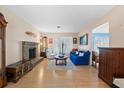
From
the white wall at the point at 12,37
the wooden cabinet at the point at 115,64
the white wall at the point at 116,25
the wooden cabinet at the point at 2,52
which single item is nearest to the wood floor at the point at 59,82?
the wooden cabinet at the point at 2,52

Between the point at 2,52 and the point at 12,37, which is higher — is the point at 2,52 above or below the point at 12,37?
below

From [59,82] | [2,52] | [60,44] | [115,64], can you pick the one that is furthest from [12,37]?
[60,44]

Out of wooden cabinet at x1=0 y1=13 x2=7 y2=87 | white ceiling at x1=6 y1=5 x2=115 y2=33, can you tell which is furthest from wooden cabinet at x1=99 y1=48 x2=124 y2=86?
wooden cabinet at x1=0 y1=13 x2=7 y2=87

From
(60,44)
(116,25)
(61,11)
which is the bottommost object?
(60,44)

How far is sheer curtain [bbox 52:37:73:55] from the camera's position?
1288 centimetres

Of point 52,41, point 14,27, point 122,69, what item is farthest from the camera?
point 52,41

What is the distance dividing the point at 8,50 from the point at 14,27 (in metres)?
1.07

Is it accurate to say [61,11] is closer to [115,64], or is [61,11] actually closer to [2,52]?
[2,52]

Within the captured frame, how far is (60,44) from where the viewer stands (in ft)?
42.3

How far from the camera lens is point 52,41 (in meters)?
12.9

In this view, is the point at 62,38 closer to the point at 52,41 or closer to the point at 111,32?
the point at 52,41

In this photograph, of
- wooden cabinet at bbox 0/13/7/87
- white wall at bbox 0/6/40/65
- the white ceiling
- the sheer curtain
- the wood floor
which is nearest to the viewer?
wooden cabinet at bbox 0/13/7/87

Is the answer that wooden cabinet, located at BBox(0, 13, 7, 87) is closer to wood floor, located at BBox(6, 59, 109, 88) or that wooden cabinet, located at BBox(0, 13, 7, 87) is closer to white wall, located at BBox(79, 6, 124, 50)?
wood floor, located at BBox(6, 59, 109, 88)
